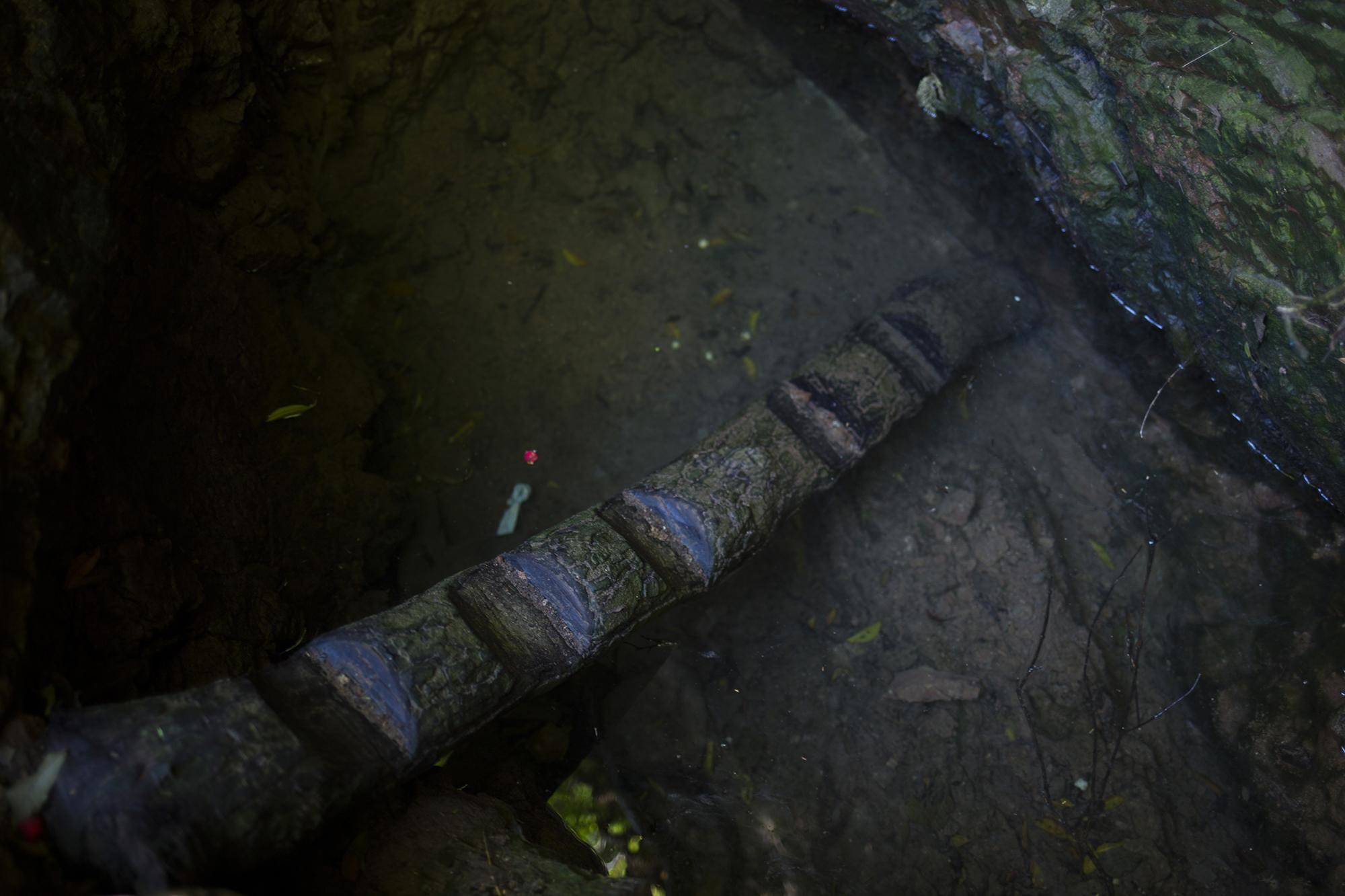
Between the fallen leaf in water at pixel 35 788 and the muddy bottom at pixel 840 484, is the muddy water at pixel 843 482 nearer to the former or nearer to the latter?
the muddy bottom at pixel 840 484

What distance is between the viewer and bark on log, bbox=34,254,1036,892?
72.5 inches

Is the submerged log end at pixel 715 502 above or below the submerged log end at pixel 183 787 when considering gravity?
below

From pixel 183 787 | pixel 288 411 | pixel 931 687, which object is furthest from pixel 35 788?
pixel 931 687

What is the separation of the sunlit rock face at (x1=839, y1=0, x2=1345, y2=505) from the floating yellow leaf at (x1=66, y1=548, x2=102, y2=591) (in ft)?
11.7

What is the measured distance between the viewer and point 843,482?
351cm

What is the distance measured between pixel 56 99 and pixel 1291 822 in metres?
4.42

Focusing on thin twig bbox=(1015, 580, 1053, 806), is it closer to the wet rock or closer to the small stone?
the small stone

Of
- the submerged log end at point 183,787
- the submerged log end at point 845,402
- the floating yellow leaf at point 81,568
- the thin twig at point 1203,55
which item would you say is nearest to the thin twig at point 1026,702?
the submerged log end at point 845,402

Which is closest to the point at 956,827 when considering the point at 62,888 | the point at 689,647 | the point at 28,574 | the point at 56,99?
the point at 689,647

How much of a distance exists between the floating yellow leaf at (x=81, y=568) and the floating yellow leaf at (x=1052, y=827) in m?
3.09

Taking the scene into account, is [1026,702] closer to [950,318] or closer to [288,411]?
[950,318]

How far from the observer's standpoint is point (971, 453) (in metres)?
3.53

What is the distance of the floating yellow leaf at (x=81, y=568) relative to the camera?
7.04 feet

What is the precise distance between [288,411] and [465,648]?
50.4 inches
